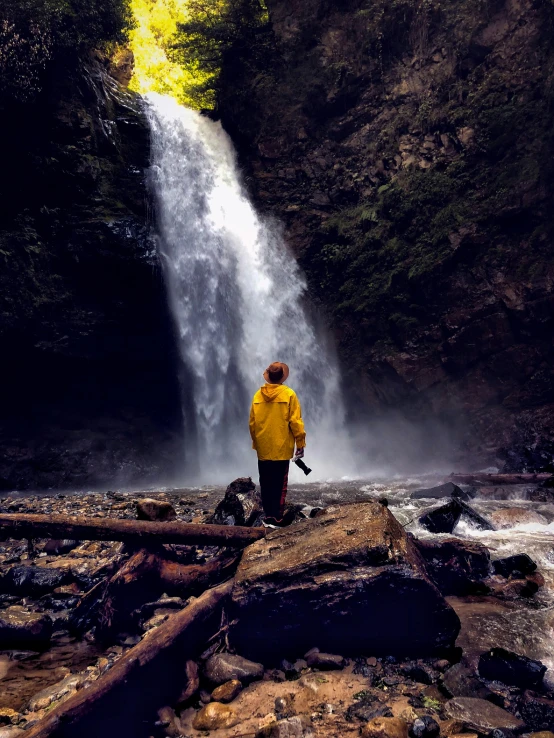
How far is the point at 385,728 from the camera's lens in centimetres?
228

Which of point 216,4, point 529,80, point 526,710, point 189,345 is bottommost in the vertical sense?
point 526,710

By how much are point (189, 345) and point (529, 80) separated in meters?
16.7

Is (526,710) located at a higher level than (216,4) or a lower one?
lower

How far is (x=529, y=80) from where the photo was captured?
16531 mm

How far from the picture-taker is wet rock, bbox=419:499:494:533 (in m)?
6.20

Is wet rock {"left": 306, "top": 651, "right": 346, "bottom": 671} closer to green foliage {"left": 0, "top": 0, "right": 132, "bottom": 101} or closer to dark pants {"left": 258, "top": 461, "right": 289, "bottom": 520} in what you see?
dark pants {"left": 258, "top": 461, "right": 289, "bottom": 520}

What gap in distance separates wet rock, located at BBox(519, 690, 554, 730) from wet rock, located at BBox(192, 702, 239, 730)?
1.64m

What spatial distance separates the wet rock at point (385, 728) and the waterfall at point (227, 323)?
49.8 ft

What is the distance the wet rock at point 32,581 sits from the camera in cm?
456

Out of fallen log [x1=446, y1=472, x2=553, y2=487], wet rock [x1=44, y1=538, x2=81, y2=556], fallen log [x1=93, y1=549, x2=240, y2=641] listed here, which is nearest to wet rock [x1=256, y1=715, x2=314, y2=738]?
fallen log [x1=93, y1=549, x2=240, y2=641]

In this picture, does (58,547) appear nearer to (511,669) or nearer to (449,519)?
(511,669)

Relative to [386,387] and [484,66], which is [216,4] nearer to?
[484,66]

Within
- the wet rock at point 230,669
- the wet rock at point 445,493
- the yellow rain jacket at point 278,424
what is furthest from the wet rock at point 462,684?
the wet rock at point 445,493

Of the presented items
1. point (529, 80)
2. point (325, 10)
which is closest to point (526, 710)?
point (529, 80)
